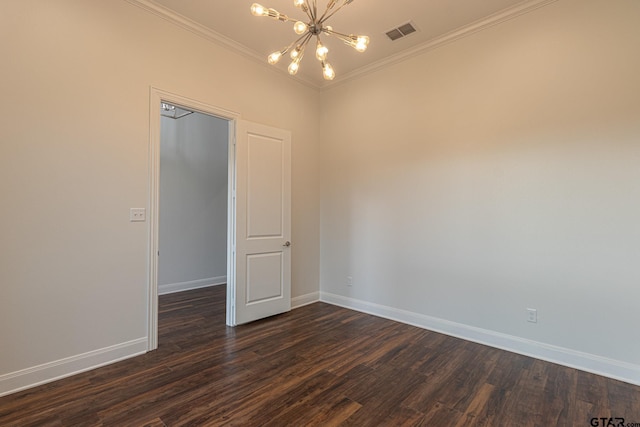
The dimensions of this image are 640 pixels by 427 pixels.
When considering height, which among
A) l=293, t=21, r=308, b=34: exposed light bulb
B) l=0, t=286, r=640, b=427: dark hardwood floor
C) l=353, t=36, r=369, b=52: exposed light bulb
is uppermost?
l=293, t=21, r=308, b=34: exposed light bulb

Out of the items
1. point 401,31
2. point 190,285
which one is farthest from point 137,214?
point 401,31

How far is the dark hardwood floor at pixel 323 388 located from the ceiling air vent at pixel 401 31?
3.42 meters

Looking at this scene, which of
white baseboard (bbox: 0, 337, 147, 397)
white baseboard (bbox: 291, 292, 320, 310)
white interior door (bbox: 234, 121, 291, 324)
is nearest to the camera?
white baseboard (bbox: 0, 337, 147, 397)

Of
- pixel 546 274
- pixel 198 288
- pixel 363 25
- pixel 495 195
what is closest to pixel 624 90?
pixel 495 195

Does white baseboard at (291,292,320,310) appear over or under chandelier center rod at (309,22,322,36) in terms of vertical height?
under

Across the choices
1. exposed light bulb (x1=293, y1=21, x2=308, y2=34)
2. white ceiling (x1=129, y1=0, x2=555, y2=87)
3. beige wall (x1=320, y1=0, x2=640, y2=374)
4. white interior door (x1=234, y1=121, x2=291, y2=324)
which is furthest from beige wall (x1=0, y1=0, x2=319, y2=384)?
beige wall (x1=320, y1=0, x2=640, y2=374)

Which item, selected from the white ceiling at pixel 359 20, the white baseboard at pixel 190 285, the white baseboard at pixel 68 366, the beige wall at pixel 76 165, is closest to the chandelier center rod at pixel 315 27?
the white ceiling at pixel 359 20

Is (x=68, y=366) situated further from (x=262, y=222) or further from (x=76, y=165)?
(x=262, y=222)

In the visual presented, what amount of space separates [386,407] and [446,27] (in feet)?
12.2

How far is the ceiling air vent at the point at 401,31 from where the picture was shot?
3.24 meters

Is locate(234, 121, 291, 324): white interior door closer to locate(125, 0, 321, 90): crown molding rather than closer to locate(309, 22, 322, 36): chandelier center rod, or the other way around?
locate(125, 0, 321, 90): crown molding

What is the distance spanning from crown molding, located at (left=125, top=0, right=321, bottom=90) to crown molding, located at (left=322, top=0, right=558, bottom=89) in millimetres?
1215

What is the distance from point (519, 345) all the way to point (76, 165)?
172 inches

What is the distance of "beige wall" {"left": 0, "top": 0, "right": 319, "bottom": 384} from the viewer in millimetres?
2238
